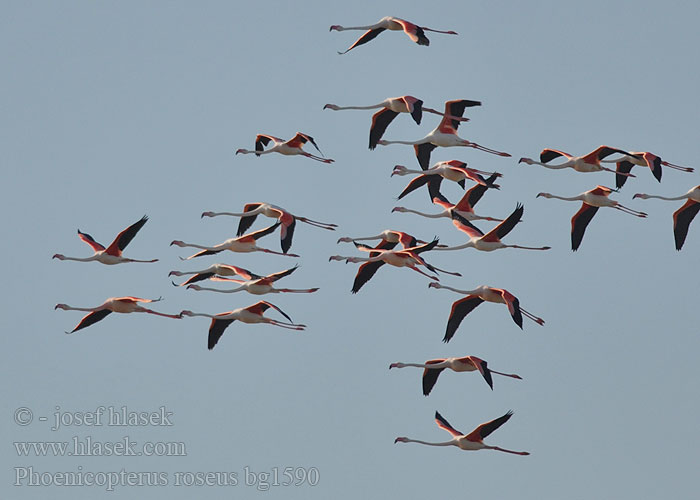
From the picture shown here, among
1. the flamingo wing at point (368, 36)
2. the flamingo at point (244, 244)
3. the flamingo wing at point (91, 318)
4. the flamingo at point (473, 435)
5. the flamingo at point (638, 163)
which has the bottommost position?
the flamingo at point (473, 435)

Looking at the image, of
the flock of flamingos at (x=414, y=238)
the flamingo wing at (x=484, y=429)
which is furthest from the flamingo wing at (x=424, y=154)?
the flamingo wing at (x=484, y=429)

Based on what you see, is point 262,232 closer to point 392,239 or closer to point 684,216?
point 392,239

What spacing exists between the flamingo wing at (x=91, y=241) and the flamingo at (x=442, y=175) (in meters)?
6.96

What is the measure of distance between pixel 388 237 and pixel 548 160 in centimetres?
401

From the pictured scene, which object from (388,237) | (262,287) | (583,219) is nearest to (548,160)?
(583,219)

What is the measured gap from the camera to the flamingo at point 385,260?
34.3 m

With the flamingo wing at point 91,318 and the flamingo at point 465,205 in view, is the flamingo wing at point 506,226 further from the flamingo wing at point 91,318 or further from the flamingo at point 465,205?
the flamingo wing at point 91,318

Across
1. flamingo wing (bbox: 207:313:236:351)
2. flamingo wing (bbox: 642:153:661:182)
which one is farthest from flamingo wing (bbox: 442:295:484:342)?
flamingo wing (bbox: 207:313:236:351)

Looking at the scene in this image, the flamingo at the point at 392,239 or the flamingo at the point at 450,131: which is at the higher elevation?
the flamingo at the point at 450,131

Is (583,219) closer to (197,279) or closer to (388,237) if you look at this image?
(388,237)

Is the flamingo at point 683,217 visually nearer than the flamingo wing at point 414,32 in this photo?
No

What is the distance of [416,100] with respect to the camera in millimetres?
36000

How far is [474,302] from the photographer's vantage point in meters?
35.5

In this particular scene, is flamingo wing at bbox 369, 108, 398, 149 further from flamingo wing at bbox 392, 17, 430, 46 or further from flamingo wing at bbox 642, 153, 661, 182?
flamingo wing at bbox 642, 153, 661, 182
